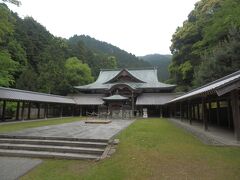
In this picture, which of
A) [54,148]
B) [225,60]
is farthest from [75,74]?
[54,148]

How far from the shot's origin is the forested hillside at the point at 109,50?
72675mm


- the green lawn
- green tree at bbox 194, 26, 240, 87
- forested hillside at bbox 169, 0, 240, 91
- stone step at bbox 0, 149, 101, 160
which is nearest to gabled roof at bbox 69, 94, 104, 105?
forested hillside at bbox 169, 0, 240, 91

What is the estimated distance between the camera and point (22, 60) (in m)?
34.9

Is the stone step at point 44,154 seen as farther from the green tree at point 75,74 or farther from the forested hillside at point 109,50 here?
the forested hillside at point 109,50

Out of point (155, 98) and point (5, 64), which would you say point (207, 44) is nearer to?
point (155, 98)

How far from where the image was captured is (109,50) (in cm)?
8444

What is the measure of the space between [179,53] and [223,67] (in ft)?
53.8

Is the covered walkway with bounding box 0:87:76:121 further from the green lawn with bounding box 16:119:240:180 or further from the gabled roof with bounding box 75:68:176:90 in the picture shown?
the green lawn with bounding box 16:119:240:180

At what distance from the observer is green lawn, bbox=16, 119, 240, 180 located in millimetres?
4785

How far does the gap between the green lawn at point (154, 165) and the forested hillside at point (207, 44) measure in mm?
14114

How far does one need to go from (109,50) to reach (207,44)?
58.6m

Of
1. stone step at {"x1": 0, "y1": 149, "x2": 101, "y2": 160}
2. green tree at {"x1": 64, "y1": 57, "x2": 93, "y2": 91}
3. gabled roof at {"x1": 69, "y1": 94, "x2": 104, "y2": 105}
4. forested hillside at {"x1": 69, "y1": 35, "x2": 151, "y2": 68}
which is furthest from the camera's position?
forested hillside at {"x1": 69, "y1": 35, "x2": 151, "y2": 68}

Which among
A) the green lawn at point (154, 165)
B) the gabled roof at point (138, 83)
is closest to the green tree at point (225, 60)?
the gabled roof at point (138, 83)

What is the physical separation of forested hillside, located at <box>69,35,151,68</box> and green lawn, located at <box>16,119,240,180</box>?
63304mm
